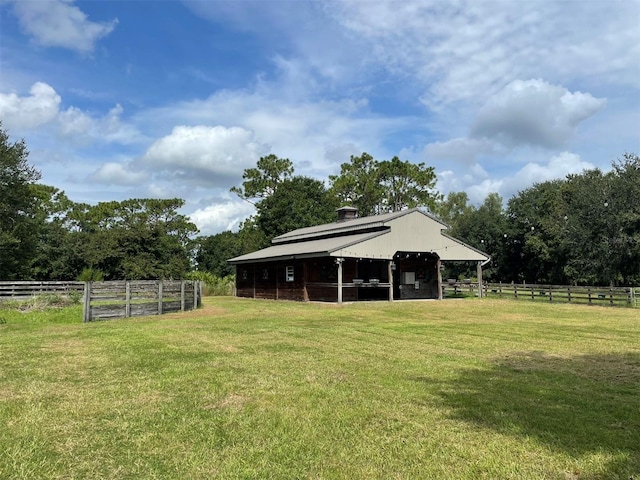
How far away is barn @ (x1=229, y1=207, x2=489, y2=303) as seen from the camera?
25.3 metres

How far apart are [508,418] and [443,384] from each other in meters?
1.45

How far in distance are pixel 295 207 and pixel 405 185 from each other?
1409 centimetres

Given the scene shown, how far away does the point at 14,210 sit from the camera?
36.0 meters

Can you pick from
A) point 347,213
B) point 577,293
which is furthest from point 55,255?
point 577,293

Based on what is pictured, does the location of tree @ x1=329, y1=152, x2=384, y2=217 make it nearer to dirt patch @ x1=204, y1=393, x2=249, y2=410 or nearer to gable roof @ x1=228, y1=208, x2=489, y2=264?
gable roof @ x1=228, y1=208, x2=489, y2=264

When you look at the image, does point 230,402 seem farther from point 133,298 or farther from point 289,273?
point 289,273

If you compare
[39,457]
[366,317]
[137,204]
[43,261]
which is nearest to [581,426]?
[39,457]

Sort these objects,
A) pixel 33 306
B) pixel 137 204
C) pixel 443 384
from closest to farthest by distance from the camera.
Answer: pixel 443 384 → pixel 33 306 → pixel 137 204

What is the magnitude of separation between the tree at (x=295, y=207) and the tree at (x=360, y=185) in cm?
168

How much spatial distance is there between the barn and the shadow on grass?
53.4 feet

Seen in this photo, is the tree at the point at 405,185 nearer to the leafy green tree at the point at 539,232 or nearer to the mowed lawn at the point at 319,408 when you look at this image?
the leafy green tree at the point at 539,232

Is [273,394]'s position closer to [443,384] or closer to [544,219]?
[443,384]

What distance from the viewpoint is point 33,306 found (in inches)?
701

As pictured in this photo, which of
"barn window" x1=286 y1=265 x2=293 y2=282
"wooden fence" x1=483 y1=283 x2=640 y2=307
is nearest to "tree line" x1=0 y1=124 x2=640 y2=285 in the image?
"wooden fence" x1=483 y1=283 x2=640 y2=307
